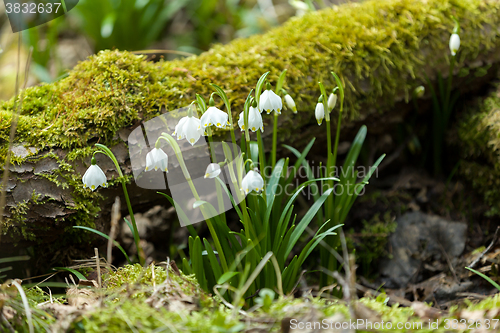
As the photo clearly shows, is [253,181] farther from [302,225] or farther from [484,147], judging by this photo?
[484,147]

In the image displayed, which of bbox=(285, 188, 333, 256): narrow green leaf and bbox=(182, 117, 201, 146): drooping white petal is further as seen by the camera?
bbox=(285, 188, 333, 256): narrow green leaf

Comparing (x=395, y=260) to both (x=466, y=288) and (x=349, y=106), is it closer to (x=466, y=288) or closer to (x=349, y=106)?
(x=466, y=288)

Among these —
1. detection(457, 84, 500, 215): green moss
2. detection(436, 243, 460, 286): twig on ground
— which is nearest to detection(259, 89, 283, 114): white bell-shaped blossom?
detection(436, 243, 460, 286): twig on ground

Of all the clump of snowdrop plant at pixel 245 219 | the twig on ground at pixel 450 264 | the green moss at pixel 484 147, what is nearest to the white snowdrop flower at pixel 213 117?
the clump of snowdrop plant at pixel 245 219

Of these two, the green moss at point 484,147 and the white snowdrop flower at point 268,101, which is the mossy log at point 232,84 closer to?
the green moss at point 484,147

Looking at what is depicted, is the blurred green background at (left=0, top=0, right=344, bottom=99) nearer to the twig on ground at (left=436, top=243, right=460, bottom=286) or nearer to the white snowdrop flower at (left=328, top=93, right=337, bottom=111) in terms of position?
the white snowdrop flower at (left=328, top=93, right=337, bottom=111)
